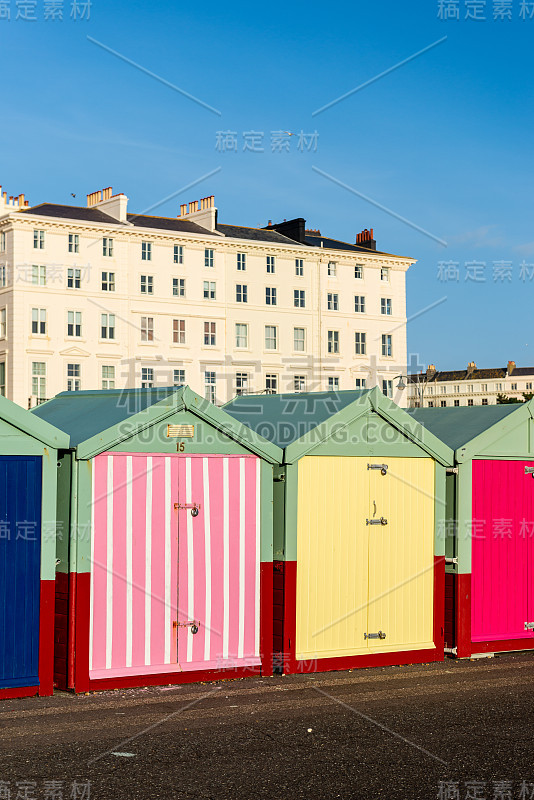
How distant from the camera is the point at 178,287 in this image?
2832 inches

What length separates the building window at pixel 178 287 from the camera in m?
71.7

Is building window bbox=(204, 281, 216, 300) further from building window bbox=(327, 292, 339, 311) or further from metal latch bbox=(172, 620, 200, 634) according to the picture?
metal latch bbox=(172, 620, 200, 634)

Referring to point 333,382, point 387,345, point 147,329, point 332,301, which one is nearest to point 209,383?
point 147,329

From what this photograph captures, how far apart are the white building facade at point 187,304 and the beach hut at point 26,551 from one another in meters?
54.0

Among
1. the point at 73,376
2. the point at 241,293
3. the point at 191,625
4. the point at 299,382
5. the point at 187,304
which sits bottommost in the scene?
the point at 191,625

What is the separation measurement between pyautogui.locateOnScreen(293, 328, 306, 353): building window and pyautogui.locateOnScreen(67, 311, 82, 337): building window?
17.8m

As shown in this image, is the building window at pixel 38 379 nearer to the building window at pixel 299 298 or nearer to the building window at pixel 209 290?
the building window at pixel 209 290

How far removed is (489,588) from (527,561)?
733 mm

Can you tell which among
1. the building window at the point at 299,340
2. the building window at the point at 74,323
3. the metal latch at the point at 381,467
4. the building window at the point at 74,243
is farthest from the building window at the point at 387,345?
the metal latch at the point at 381,467

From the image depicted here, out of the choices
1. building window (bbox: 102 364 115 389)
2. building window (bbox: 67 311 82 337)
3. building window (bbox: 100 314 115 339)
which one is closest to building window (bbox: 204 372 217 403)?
building window (bbox: 102 364 115 389)

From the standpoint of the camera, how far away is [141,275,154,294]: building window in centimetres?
7025

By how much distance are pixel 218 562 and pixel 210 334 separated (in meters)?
63.1

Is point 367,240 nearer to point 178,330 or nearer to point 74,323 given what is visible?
point 178,330

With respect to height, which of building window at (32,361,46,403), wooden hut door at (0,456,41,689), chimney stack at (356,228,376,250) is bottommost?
wooden hut door at (0,456,41,689)
